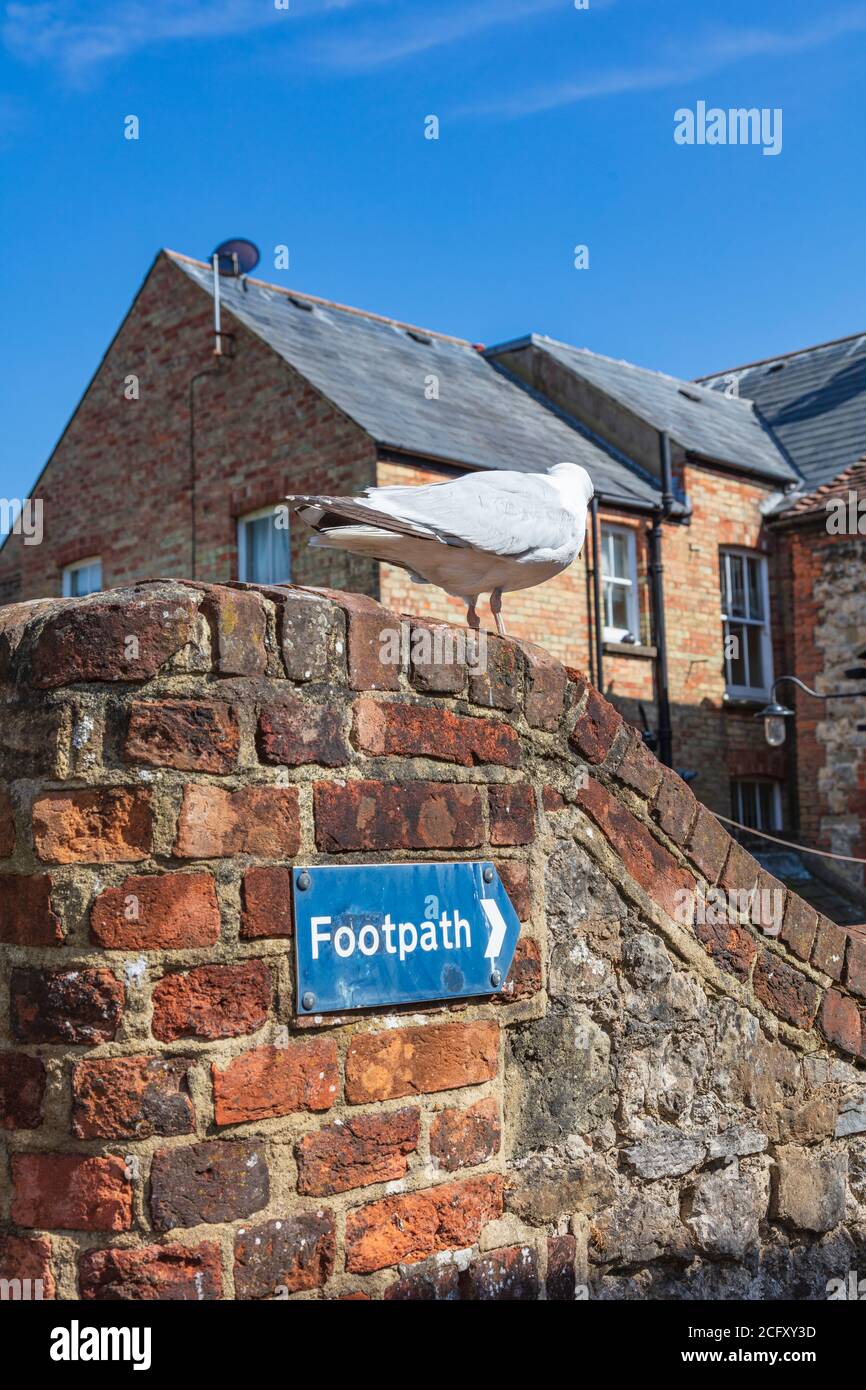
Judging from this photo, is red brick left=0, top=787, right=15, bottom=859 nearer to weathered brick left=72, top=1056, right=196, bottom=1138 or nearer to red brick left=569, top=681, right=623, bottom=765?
weathered brick left=72, top=1056, right=196, bottom=1138

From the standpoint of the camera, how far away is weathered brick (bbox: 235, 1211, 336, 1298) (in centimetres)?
256

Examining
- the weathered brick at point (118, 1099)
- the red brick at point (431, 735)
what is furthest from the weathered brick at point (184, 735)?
the weathered brick at point (118, 1099)

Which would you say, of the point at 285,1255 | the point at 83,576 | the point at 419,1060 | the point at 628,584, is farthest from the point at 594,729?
the point at 83,576

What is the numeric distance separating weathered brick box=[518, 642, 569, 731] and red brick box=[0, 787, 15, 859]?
124 cm

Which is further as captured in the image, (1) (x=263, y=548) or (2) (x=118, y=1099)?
(1) (x=263, y=548)

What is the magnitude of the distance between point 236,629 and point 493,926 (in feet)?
3.00

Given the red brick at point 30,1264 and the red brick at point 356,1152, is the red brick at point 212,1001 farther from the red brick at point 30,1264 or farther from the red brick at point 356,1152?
the red brick at point 30,1264

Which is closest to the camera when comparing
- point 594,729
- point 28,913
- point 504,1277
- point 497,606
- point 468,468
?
point 28,913

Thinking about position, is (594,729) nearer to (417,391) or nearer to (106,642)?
(106,642)

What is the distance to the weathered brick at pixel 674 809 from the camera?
3.62m

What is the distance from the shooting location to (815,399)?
21.1m

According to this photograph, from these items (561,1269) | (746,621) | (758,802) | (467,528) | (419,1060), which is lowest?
(561,1269)
